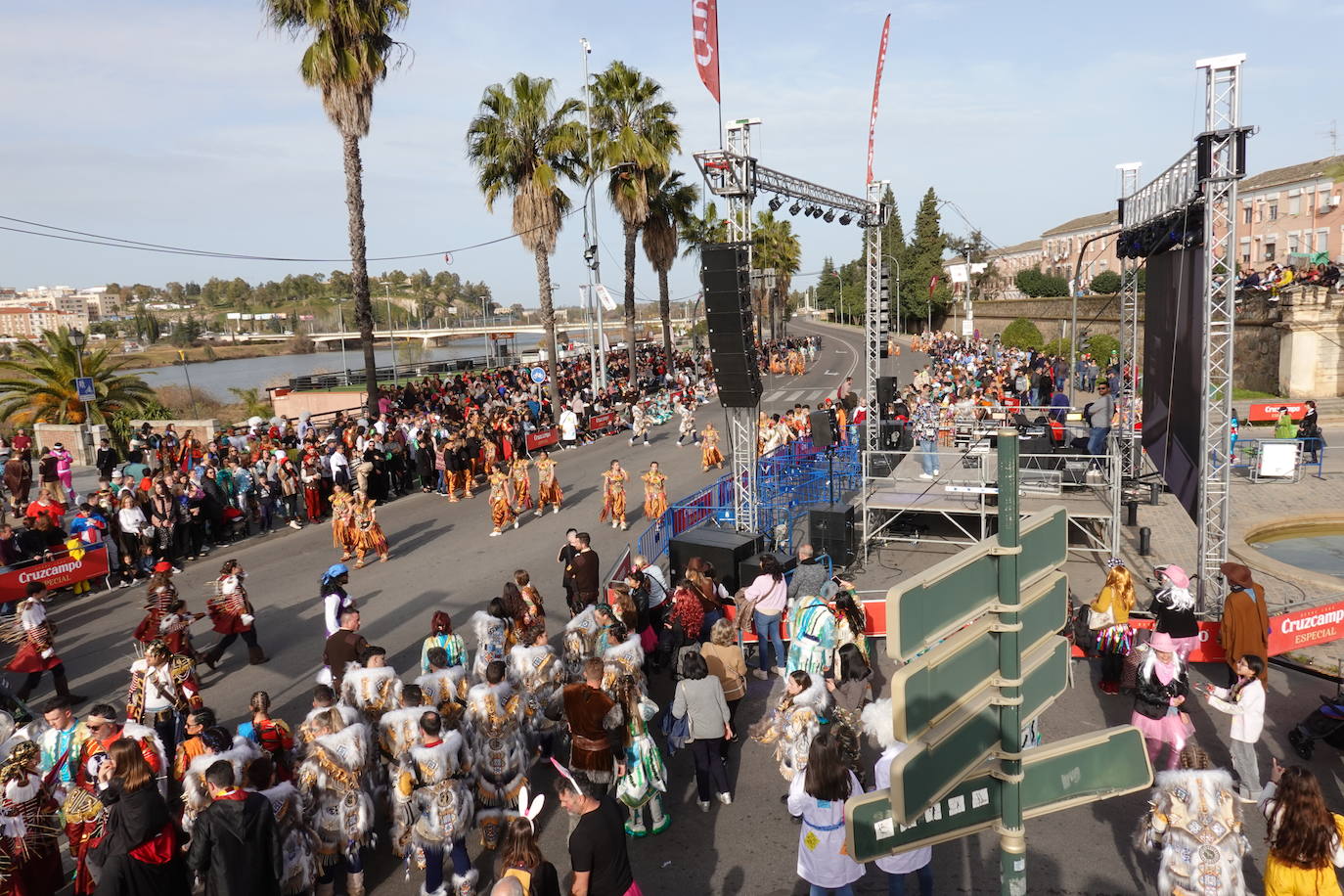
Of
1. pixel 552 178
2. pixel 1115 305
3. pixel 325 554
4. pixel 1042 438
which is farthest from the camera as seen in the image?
pixel 1115 305

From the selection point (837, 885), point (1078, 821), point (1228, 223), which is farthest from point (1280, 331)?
point (837, 885)

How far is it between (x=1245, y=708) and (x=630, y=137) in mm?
29784

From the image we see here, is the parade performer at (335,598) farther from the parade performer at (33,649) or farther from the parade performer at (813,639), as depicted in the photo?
the parade performer at (813,639)

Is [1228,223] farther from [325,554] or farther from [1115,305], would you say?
[1115,305]

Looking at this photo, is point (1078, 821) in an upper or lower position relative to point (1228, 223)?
lower

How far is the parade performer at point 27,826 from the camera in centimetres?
563

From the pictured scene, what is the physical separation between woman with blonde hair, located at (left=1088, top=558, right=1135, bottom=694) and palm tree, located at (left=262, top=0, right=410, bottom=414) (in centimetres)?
1863

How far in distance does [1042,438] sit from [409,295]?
18482cm

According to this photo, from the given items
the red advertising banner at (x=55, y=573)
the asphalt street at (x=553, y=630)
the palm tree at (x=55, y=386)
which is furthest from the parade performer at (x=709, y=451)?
the palm tree at (x=55, y=386)

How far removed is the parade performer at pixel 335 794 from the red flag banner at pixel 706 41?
1113 cm

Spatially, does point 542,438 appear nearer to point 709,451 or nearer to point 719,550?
point 709,451

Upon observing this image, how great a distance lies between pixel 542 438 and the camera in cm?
2688

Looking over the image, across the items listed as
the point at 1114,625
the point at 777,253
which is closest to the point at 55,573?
the point at 1114,625

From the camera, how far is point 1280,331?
105 ft
